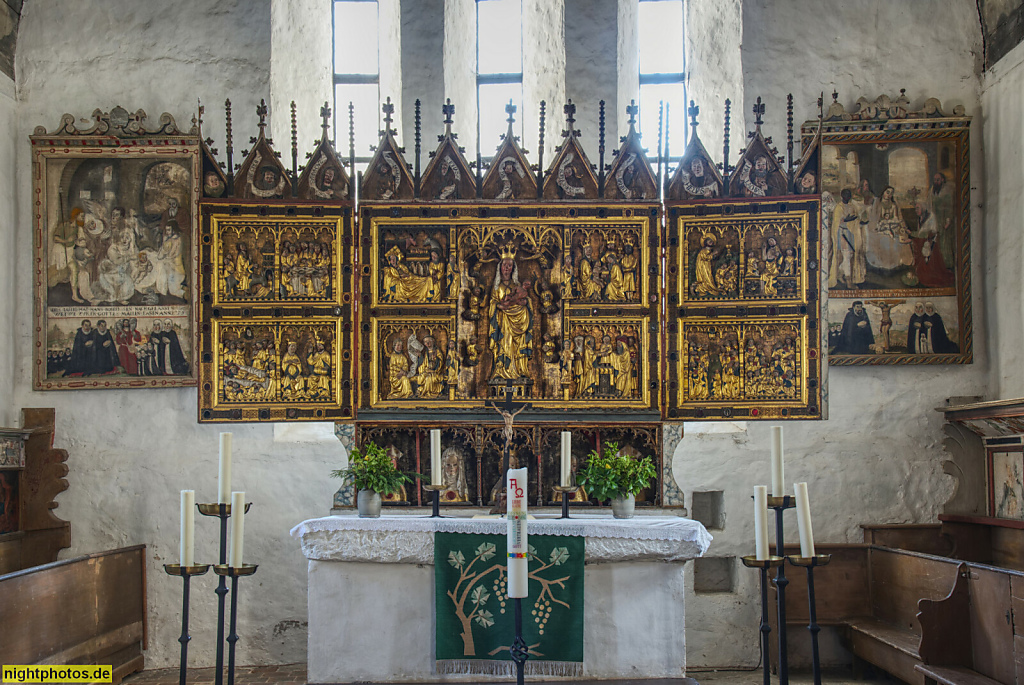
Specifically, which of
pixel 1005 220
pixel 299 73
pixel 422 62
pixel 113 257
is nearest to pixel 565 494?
pixel 113 257

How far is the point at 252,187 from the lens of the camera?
686 cm

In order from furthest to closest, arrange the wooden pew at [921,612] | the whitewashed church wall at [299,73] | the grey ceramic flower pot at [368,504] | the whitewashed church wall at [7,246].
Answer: the whitewashed church wall at [299,73], the whitewashed church wall at [7,246], the grey ceramic flower pot at [368,504], the wooden pew at [921,612]

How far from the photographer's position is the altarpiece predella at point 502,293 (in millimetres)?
6789

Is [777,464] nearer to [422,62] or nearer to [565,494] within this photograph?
[565,494]

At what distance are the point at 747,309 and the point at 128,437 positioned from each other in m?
5.66

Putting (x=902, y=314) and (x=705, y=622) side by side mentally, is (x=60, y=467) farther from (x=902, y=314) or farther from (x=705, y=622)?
(x=902, y=314)

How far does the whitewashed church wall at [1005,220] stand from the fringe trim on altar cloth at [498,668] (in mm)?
4703

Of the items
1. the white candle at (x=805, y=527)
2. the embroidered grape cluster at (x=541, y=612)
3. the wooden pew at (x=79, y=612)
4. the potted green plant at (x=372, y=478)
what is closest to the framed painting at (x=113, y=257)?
the wooden pew at (x=79, y=612)

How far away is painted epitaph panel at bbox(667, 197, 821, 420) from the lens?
673 centimetres

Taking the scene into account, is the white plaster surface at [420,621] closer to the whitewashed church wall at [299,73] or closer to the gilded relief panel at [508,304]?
the gilded relief panel at [508,304]

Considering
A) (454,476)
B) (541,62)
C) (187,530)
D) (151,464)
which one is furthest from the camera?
(541,62)

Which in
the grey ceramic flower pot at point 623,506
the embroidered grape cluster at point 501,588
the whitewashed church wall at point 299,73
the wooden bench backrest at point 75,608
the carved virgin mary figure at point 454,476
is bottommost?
the wooden bench backrest at point 75,608

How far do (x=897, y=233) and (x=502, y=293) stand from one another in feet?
13.3

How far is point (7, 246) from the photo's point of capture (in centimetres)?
810
